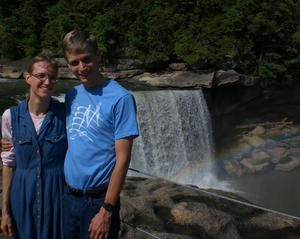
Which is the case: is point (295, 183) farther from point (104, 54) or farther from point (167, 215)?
point (104, 54)

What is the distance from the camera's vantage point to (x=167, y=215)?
12.0 ft

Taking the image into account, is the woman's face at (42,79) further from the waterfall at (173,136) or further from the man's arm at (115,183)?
the waterfall at (173,136)

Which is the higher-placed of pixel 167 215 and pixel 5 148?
pixel 5 148

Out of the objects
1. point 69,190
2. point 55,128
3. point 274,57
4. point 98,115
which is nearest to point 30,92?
point 55,128

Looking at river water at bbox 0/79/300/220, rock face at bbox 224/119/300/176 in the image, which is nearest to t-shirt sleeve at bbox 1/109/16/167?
river water at bbox 0/79/300/220

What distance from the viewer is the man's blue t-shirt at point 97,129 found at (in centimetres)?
144

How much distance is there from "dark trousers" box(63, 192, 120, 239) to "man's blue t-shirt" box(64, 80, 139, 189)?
0.30 feet

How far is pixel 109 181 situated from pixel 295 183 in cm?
1207

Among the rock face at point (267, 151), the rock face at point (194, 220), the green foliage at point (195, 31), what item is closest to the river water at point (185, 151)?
the rock face at point (267, 151)

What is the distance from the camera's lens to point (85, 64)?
4.91 ft

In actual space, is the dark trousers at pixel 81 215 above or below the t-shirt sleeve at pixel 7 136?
below

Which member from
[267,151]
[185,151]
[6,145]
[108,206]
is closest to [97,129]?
[108,206]

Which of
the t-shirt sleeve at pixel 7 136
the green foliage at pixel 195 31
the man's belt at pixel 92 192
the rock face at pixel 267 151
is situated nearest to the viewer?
the man's belt at pixel 92 192

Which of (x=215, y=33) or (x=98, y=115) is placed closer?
(x=98, y=115)
